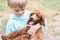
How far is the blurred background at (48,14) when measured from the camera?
3471 millimetres

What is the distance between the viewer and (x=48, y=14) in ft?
13.9

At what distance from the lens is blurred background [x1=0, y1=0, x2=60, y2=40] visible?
347 cm

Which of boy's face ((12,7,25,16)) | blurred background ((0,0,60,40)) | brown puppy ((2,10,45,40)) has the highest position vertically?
boy's face ((12,7,25,16))

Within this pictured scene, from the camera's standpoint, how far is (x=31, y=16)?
215 cm

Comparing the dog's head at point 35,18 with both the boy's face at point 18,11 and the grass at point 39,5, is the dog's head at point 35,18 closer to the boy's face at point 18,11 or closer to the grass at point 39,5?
the boy's face at point 18,11

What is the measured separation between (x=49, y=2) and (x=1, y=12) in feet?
3.97

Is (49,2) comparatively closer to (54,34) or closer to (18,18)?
(54,34)

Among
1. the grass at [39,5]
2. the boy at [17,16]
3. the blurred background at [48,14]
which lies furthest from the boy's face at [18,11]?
the grass at [39,5]

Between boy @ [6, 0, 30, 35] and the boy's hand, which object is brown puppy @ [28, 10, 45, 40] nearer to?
the boy's hand

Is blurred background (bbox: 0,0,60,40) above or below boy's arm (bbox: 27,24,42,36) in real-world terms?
below

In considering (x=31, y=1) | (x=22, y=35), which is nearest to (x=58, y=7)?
(x=31, y=1)

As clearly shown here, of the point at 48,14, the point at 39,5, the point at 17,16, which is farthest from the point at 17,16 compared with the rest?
the point at 39,5

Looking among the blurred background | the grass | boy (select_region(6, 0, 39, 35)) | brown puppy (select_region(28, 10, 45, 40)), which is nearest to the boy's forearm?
brown puppy (select_region(28, 10, 45, 40))

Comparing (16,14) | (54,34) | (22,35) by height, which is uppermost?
(16,14)
